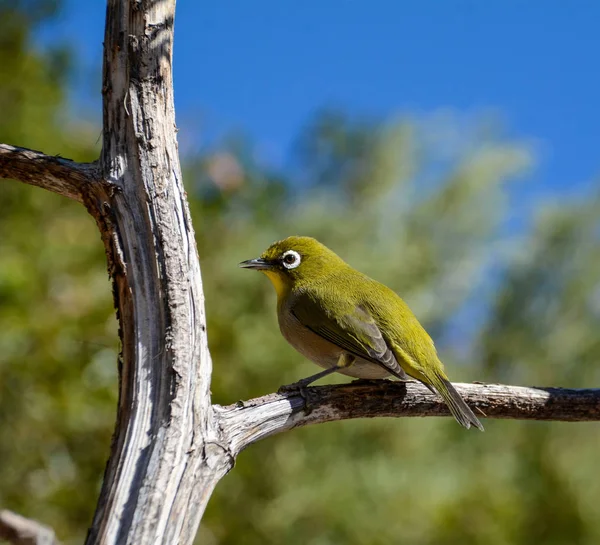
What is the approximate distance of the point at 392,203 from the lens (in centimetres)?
674

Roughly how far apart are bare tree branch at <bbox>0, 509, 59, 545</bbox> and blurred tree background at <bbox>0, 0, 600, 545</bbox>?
1796 mm

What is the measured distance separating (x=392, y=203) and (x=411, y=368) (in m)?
3.83

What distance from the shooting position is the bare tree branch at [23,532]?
2773mm

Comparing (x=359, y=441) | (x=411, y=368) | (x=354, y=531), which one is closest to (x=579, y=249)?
(x=359, y=441)

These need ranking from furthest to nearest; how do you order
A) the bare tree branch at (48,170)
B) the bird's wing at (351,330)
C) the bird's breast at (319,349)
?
1. the bird's breast at (319,349)
2. the bird's wing at (351,330)
3. the bare tree branch at (48,170)

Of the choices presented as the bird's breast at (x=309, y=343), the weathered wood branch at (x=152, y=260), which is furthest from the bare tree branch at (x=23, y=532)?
the bird's breast at (x=309, y=343)

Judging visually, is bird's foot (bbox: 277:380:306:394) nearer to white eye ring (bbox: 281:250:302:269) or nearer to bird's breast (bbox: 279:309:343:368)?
bird's breast (bbox: 279:309:343:368)

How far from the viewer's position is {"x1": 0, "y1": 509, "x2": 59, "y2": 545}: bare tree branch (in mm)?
2773

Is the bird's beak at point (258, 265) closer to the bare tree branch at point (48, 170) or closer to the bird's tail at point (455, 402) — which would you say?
the bird's tail at point (455, 402)

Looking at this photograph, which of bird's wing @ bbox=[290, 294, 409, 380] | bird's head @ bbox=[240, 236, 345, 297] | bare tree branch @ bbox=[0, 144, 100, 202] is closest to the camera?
bare tree branch @ bbox=[0, 144, 100, 202]

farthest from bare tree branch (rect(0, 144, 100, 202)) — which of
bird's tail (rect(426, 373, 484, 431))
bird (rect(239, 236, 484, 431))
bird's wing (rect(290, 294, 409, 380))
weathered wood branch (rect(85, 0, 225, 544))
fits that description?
bird's tail (rect(426, 373, 484, 431))

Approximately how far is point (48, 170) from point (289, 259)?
4.65ft

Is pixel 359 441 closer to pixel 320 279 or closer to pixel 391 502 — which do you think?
pixel 391 502

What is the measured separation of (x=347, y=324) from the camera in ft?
10.4
